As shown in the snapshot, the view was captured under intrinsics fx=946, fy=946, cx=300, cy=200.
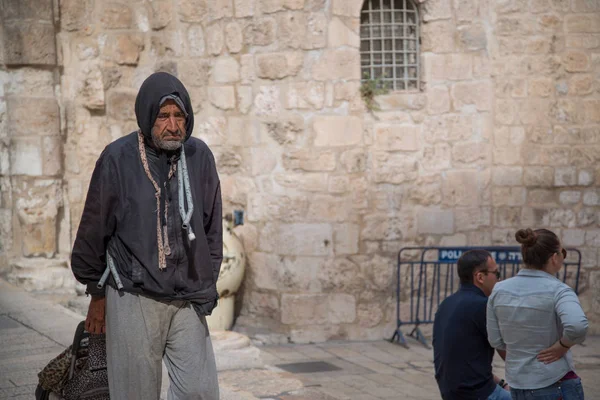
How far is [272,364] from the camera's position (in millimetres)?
8320

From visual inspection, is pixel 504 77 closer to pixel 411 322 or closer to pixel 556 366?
pixel 411 322

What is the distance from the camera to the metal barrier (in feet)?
30.4

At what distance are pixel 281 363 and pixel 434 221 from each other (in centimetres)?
222

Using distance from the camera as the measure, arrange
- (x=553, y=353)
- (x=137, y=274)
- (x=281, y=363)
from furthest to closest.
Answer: (x=281, y=363) < (x=553, y=353) < (x=137, y=274)

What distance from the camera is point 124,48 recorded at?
959cm

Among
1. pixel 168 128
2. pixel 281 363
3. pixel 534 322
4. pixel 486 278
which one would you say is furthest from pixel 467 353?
pixel 281 363

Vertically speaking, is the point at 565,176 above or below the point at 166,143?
below

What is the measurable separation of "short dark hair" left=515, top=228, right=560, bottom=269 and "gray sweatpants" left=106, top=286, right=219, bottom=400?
1.61m

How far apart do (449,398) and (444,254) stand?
4165 millimetres

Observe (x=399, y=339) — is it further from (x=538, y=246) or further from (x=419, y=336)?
(x=538, y=246)

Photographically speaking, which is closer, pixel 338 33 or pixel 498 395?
pixel 498 395

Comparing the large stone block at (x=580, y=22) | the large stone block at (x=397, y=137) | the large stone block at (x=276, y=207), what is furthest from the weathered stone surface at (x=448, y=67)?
the large stone block at (x=276, y=207)

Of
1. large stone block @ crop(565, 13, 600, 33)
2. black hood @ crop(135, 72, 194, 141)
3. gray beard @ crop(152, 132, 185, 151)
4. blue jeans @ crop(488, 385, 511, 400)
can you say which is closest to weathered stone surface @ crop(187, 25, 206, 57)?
large stone block @ crop(565, 13, 600, 33)

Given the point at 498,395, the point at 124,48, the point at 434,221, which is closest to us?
the point at 498,395
